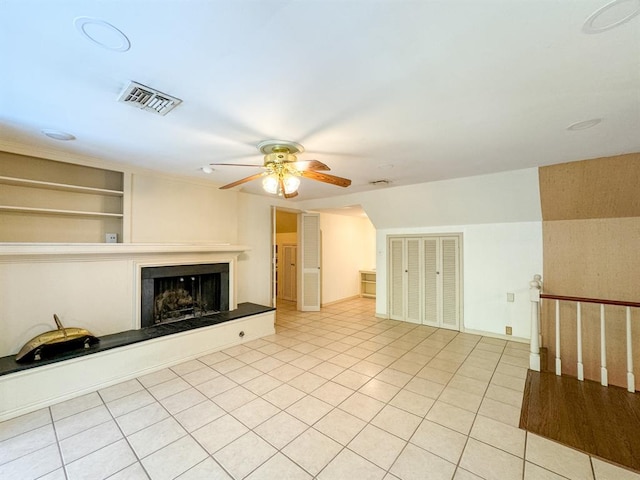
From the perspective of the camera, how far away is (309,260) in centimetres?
614

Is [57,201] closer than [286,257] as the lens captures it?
Yes

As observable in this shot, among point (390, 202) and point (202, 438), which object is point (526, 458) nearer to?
point (202, 438)

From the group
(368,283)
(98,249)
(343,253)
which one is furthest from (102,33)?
(368,283)

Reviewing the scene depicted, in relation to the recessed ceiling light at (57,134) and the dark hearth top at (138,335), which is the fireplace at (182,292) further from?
the recessed ceiling light at (57,134)

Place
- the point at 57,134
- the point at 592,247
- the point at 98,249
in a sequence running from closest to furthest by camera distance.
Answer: the point at 57,134
the point at 98,249
the point at 592,247

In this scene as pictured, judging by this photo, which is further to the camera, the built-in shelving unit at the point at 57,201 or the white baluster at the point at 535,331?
the white baluster at the point at 535,331

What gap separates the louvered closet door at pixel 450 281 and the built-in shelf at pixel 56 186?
5.13 metres

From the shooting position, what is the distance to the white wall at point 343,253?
22.2 ft

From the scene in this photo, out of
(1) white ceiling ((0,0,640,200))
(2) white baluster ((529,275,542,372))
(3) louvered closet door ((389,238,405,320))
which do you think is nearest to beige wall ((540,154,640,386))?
(1) white ceiling ((0,0,640,200))

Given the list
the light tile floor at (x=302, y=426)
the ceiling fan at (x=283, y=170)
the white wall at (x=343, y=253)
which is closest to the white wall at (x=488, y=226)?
the light tile floor at (x=302, y=426)

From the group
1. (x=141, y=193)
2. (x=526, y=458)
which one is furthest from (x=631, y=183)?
(x=141, y=193)

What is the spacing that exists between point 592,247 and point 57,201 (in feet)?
22.3

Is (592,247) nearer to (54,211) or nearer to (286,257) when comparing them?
(286,257)

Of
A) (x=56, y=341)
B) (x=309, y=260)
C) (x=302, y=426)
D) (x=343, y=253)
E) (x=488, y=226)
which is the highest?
(x=488, y=226)
